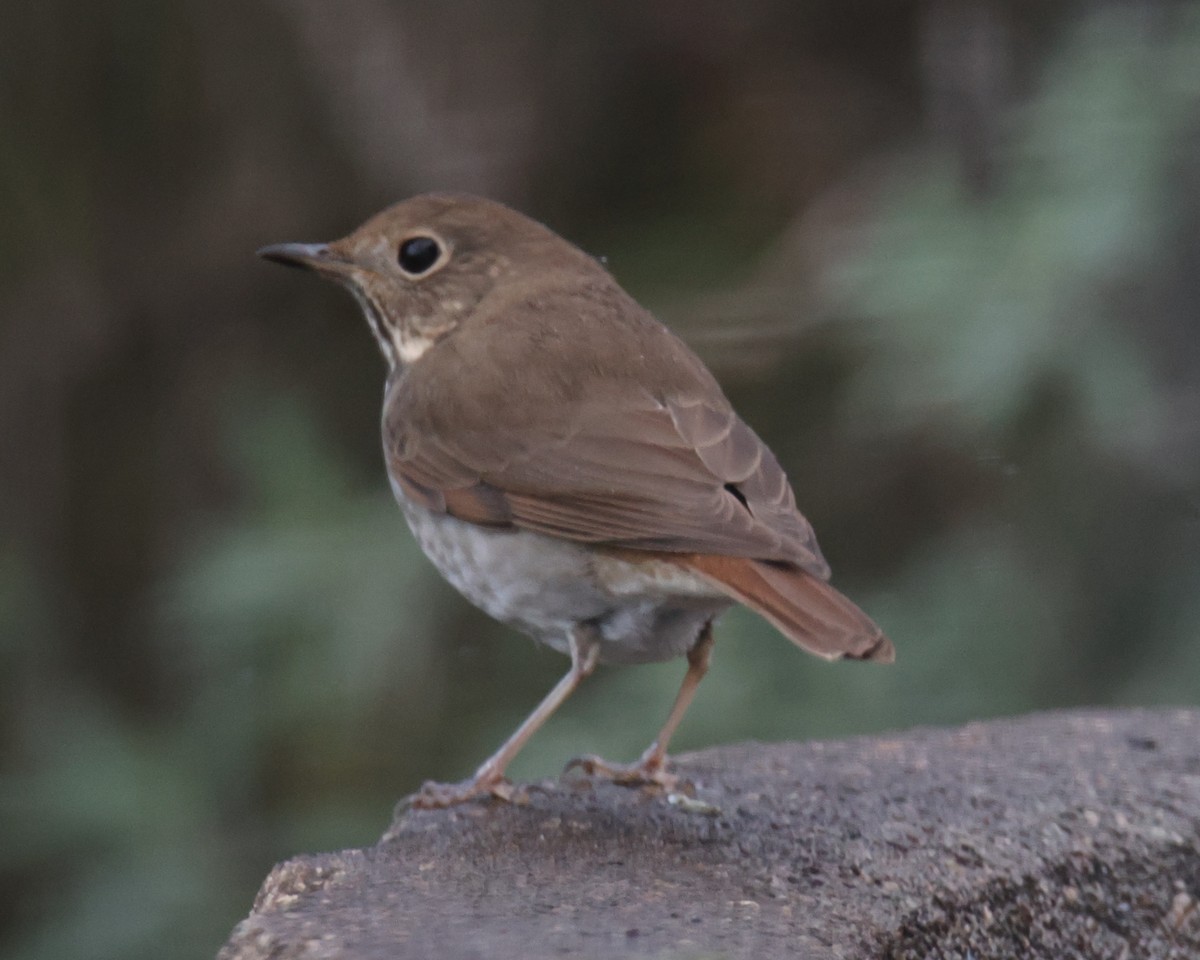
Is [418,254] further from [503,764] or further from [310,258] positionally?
[503,764]

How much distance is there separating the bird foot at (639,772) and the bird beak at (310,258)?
1.23 metres

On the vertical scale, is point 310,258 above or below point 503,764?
above

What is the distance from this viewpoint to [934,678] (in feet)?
16.5

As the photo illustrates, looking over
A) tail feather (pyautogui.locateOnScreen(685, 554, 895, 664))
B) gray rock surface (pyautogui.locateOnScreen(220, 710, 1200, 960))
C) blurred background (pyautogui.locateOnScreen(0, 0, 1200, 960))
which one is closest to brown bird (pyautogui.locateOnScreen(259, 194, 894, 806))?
tail feather (pyautogui.locateOnScreen(685, 554, 895, 664))

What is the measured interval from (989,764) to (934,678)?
4.03 feet

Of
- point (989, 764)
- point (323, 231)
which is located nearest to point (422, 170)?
point (323, 231)

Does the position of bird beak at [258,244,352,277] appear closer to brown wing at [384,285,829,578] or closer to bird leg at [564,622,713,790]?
brown wing at [384,285,829,578]

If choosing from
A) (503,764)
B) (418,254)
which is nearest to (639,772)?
(503,764)

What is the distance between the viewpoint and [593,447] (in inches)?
146

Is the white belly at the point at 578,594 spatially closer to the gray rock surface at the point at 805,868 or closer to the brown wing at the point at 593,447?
the brown wing at the point at 593,447

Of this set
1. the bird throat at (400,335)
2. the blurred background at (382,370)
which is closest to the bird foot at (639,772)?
the blurred background at (382,370)

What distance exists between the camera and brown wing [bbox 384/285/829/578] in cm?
346

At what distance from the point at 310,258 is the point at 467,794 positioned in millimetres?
1321

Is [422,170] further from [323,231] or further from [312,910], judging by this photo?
[312,910]
